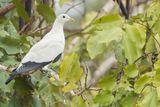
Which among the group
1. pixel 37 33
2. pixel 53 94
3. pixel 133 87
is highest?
pixel 133 87

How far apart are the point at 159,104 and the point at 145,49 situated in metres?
0.24

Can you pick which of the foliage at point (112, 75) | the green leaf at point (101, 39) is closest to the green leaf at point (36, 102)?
the foliage at point (112, 75)

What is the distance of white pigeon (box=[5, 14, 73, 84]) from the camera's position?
1.50 m

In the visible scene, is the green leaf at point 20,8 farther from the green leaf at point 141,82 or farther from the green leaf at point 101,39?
the green leaf at point 141,82

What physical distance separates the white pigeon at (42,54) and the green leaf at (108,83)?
259 millimetres

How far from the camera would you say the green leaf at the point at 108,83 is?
1.36 metres

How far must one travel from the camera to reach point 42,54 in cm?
161

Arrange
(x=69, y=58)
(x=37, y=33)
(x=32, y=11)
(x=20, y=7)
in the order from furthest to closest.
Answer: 1. (x=32, y=11)
2. (x=37, y=33)
3. (x=20, y=7)
4. (x=69, y=58)

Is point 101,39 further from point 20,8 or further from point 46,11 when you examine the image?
point 46,11

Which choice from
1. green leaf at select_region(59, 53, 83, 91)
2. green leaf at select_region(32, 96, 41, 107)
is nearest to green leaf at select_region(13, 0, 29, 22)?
green leaf at select_region(32, 96, 41, 107)

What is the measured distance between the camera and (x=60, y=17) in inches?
70.9

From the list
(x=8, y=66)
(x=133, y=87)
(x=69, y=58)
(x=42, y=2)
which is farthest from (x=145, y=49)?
(x=42, y=2)

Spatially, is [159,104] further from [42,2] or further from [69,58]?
[42,2]

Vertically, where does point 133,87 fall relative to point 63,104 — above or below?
above
